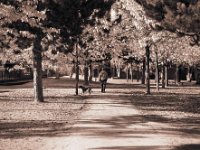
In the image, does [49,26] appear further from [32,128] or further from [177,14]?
[32,128]

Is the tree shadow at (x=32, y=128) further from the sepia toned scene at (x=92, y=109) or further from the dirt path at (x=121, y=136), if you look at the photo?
the dirt path at (x=121, y=136)

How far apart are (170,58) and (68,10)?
873 inches

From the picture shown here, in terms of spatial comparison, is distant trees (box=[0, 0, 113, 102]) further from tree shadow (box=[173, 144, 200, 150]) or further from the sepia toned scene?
tree shadow (box=[173, 144, 200, 150])

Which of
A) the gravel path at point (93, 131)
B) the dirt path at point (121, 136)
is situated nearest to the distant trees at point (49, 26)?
the gravel path at point (93, 131)

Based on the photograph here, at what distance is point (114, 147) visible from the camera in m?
12.6

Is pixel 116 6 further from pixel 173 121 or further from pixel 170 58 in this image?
pixel 173 121

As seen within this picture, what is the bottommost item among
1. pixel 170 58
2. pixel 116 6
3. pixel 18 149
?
pixel 18 149

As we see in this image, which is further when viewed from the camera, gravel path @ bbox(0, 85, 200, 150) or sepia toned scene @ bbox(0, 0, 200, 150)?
sepia toned scene @ bbox(0, 0, 200, 150)

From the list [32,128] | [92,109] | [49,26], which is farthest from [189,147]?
[49,26]

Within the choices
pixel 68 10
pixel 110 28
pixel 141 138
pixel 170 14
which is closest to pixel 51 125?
pixel 141 138

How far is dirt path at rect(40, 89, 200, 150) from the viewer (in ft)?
42.2

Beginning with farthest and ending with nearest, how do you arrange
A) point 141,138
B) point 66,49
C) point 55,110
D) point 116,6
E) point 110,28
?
point 110,28 < point 116,6 < point 66,49 < point 55,110 < point 141,138

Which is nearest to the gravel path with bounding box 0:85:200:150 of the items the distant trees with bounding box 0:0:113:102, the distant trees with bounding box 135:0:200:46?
the distant trees with bounding box 135:0:200:46

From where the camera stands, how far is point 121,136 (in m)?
14.4
